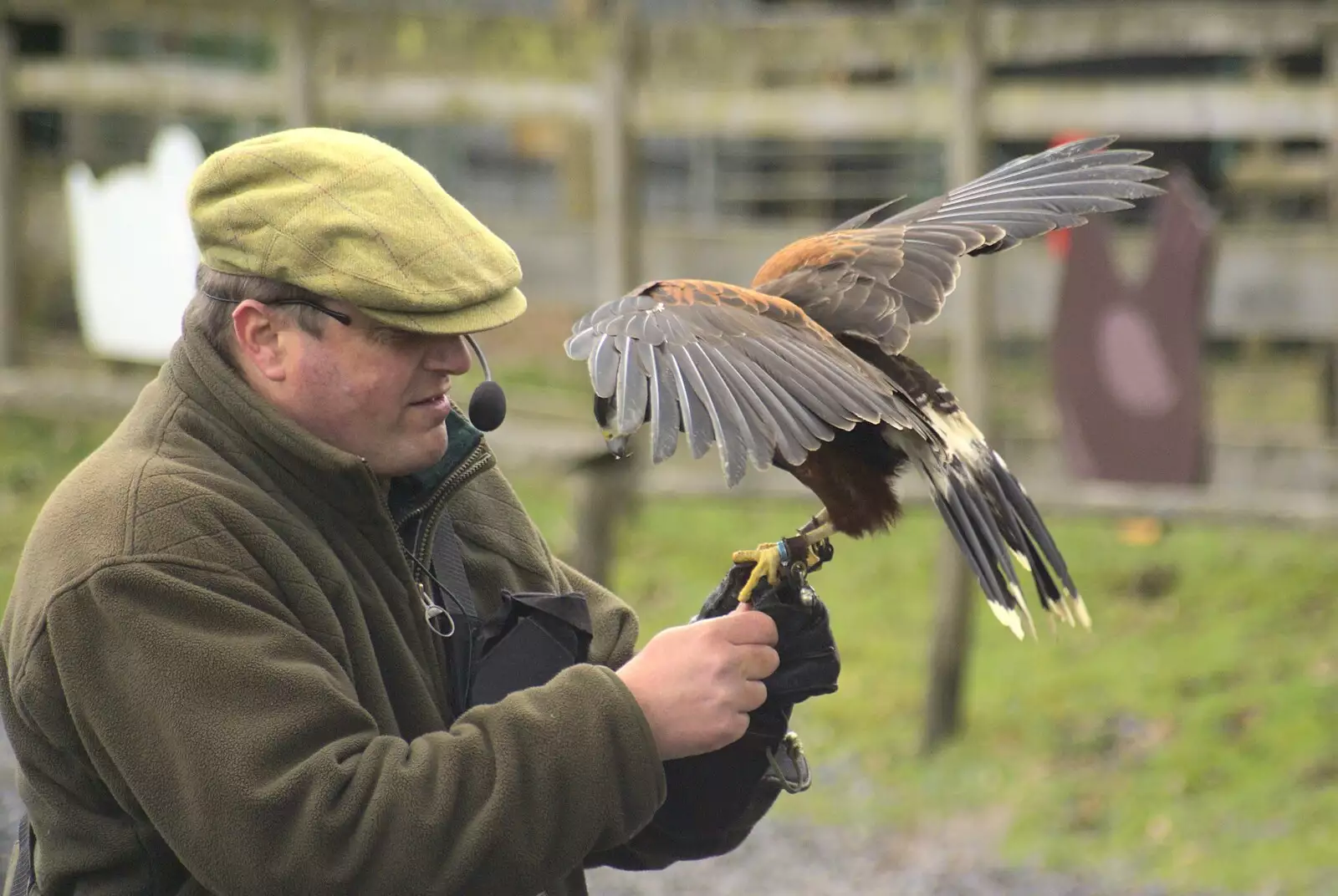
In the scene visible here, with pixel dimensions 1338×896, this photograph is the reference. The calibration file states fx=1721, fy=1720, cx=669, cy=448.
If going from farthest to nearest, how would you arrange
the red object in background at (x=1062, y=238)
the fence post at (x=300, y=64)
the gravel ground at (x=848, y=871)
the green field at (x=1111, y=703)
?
the fence post at (x=300, y=64), the red object in background at (x=1062, y=238), the green field at (x=1111, y=703), the gravel ground at (x=848, y=871)

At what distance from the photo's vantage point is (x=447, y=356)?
88.3 inches

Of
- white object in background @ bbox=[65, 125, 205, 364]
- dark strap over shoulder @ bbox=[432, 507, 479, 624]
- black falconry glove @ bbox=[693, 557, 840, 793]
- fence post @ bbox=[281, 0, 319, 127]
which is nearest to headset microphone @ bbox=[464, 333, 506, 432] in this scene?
dark strap over shoulder @ bbox=[432, 507, 479, 624]

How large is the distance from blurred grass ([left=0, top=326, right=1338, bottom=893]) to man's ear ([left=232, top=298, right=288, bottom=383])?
4186 millimetres

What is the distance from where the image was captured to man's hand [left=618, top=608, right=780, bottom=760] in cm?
212

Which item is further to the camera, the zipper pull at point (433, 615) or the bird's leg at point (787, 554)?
the bird's leg at point (787, 554)

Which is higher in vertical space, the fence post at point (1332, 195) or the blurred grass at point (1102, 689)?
the fence post at point (1332, 195)

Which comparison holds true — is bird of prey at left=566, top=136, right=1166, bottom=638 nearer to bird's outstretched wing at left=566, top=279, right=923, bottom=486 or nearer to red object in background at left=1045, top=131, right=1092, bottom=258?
bird's outstretched wing at left=566, top=279, right=923, bottom=486

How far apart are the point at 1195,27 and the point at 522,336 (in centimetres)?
757

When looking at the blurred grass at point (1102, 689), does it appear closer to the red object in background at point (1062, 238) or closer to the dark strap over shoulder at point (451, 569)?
the red object in background at point (1062, 238)

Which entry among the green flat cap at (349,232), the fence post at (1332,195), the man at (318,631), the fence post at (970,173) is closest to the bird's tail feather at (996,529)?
the man at (318,631)

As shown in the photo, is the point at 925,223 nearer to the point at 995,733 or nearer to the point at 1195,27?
the point at 1195,27

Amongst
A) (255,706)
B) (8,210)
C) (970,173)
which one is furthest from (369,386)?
(8,210)

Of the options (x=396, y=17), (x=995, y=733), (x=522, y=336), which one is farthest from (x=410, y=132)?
(x=995, y=733)

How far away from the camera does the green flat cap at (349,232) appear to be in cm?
210
